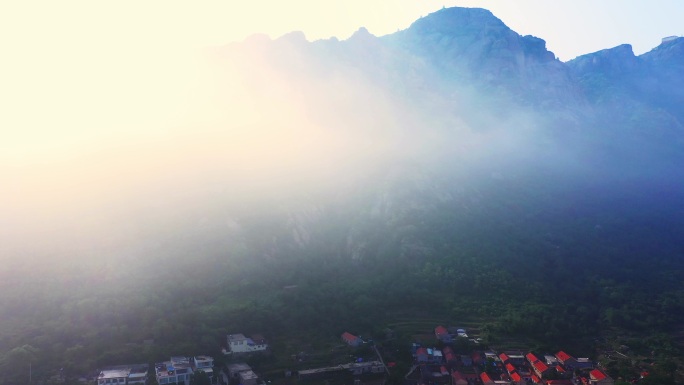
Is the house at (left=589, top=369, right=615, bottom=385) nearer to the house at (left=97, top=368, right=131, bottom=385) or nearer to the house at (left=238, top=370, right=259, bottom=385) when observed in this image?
the house at (left=238, top=370, right=259, bottom=385)

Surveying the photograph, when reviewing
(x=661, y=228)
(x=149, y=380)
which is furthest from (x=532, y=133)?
(x=149, y=380)

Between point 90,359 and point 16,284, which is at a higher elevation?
point 16,284

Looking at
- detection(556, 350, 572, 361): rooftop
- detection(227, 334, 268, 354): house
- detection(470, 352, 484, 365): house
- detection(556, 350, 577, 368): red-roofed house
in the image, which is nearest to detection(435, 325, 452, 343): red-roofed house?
detection(470, 352, 484, 365): house

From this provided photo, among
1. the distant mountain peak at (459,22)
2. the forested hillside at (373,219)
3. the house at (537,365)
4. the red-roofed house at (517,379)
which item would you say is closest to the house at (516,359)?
the house at (537,365)

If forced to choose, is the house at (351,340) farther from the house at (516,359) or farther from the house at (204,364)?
the house at (516,359)

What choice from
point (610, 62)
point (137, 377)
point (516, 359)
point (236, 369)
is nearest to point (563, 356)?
point (516, 359)

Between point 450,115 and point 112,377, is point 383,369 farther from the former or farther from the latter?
point 450,115

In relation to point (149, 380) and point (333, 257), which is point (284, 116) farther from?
point (149, 380)

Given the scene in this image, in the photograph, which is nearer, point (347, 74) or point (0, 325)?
point (0, 325)
